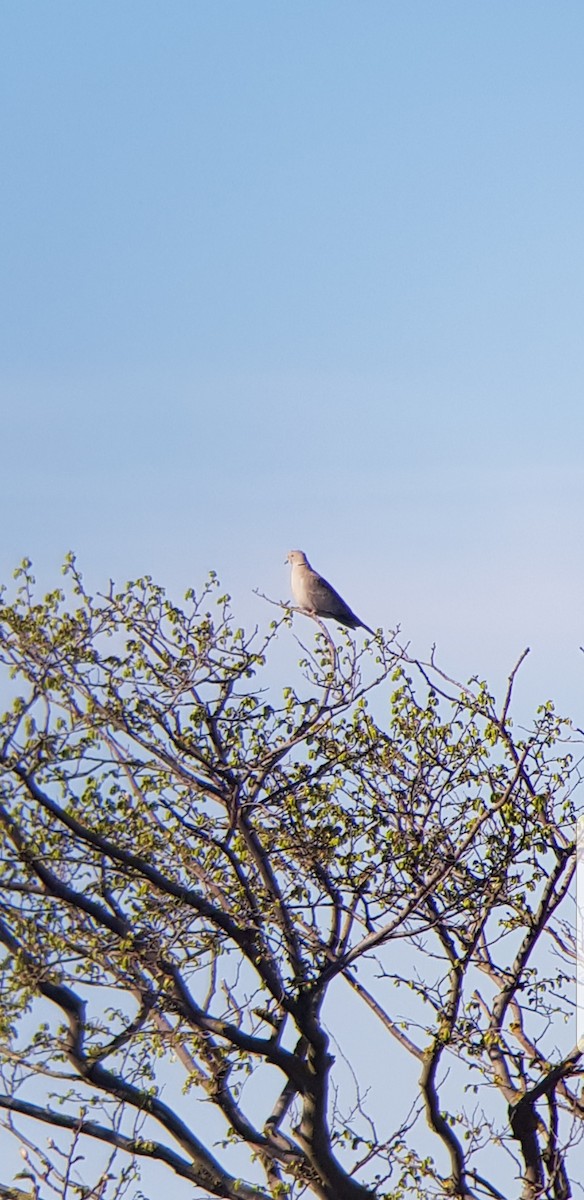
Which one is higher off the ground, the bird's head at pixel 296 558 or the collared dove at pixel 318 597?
the bird's head at pixel 296 558

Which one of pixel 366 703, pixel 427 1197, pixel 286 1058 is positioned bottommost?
pixel 427 1197

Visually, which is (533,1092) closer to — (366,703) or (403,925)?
(403,925)

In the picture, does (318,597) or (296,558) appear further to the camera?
(296,558)

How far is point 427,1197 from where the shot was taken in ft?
32.9

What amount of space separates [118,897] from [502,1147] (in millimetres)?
3536

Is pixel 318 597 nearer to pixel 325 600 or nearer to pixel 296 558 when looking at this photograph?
pixel 325 600

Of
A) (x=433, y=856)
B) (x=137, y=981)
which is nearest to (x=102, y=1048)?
(x=137, y=981)

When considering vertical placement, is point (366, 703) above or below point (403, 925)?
above

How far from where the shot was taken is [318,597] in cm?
1343

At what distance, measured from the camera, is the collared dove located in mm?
13422

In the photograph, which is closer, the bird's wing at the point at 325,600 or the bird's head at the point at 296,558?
the bird's wing at the point at 325,600

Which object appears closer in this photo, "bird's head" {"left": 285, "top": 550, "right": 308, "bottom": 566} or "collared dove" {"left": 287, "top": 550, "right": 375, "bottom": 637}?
"collared dove" {"left": 287, "top": 550, "right": 375, "bottom": 637}

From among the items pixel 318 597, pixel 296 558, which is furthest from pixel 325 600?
pixel 296 558

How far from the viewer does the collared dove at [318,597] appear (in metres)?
13.4
